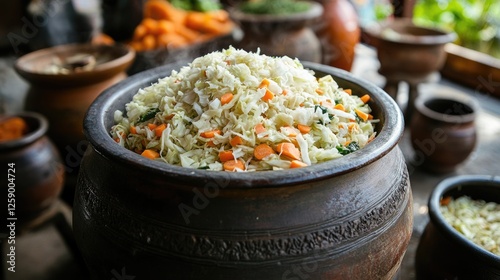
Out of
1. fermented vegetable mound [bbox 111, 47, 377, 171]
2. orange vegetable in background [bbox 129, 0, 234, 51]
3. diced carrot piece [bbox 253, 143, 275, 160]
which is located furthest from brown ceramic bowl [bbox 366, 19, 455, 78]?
diced carrot piece [bbox 253, 143, 275, 160]

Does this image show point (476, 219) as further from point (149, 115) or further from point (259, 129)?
point (149, 115)

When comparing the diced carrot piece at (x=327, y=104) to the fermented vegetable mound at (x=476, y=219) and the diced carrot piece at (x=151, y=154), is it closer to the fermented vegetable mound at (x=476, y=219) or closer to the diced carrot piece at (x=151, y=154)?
the diced carrot piece at (x=151, y=154)

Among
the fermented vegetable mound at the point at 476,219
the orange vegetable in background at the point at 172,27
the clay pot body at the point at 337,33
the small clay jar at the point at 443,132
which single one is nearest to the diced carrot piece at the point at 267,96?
the fermented vegetable mound at the point at 476,219

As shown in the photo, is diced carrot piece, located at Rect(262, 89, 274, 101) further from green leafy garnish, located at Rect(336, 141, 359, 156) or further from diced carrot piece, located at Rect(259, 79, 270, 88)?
green leafy garnish, located at Rect(336, 141, 359, 156)

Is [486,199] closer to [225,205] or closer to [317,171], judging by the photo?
[317,171]

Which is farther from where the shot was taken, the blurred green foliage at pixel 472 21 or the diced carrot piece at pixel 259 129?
the blurred green foliage at pixel 472 21

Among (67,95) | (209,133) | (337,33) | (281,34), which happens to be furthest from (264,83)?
(337,33)

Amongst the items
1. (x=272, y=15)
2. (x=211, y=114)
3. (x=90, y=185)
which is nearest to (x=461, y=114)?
(x=272, y=15)
